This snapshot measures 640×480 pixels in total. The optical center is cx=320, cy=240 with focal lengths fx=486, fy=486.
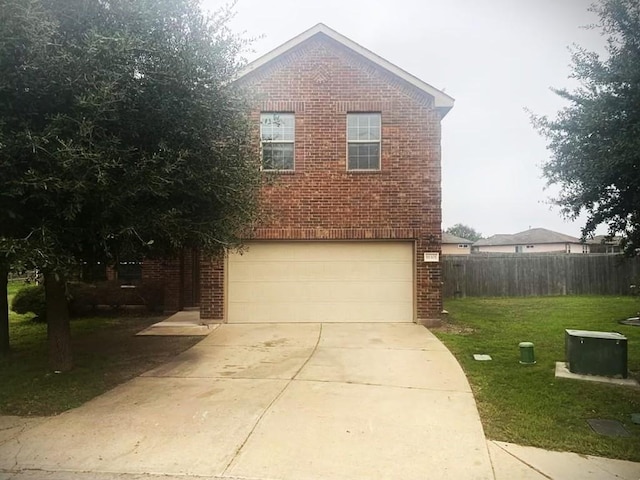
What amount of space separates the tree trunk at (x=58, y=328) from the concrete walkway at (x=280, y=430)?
1.33m

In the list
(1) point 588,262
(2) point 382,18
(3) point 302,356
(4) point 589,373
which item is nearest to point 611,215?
(4) point 589,373

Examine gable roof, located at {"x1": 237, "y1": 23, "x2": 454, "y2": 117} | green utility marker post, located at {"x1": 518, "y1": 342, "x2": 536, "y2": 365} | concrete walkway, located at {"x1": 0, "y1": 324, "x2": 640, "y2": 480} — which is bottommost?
concrete walkway, located at {"x1": 0, "y1": 324, "x2": 640, "y2": 480}

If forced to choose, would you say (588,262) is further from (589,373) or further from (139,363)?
(139,363)

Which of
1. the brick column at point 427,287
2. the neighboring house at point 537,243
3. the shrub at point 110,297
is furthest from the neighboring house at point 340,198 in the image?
the neighboring house at point 537,243

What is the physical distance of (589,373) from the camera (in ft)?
23.6

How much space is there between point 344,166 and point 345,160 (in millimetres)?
151

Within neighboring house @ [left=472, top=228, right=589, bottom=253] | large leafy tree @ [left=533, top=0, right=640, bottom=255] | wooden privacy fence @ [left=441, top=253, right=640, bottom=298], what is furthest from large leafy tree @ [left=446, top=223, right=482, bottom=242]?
large leafy tree @ [left=533, top=0, right=640, bottom=255]

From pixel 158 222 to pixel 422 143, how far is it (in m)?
7.55

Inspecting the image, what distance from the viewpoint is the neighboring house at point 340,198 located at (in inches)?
458

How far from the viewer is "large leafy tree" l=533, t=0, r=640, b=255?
5.82 metres

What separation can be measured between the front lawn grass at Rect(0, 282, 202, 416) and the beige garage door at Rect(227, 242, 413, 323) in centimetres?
214

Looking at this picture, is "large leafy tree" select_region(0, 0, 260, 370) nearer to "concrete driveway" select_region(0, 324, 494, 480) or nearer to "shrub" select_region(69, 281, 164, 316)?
"concrete driveway" select_region(0, 324, 494, 480)

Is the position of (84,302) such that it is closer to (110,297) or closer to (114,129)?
(110,297)

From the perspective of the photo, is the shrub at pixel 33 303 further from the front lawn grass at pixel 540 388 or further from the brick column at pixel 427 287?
the front lawn grass at pixel 540 388
